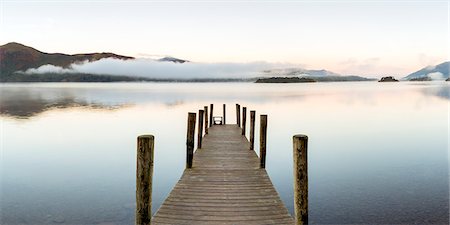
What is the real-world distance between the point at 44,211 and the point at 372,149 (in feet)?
64.5

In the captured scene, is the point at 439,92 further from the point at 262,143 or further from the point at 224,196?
the point at 224,196

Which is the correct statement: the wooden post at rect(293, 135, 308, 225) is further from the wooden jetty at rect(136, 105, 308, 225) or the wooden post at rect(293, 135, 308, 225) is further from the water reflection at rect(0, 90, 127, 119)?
the water reflection at rect(0, 90, 127, 119)

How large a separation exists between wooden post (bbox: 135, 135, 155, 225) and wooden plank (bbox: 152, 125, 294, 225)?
2.35 feet

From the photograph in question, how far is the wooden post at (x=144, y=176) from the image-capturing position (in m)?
7.26

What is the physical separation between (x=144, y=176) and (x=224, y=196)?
114 inches

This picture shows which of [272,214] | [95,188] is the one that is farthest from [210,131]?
[272,214]

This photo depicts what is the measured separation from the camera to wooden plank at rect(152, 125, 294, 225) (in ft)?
26.8

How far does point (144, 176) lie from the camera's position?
7375 mm

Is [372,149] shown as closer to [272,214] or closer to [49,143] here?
[272,214]

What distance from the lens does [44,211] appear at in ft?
41.4

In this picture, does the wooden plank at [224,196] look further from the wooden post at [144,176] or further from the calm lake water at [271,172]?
the calm lake water at [271,172]

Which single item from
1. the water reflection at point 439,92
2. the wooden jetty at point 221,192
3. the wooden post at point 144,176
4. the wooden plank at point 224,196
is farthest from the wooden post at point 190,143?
the water reflection at point 439,92

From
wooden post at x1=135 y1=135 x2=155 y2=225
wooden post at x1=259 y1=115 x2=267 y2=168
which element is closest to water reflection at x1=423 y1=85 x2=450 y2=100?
wooden post at x1=259 y1=115 x2=267 y2=168

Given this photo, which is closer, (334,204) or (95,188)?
(334,204)
